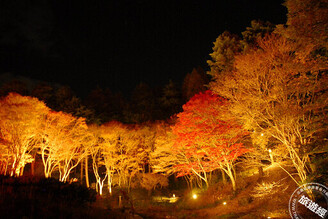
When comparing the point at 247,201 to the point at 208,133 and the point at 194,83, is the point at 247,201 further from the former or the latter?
the point at 194,83

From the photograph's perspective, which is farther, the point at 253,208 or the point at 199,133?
the point at 199,133

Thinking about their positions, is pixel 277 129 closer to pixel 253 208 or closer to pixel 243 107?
pixel 243 107

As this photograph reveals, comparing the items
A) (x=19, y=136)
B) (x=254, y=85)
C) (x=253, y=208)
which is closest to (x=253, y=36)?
(x=254, y=85)

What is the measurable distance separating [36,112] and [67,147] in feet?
15.3

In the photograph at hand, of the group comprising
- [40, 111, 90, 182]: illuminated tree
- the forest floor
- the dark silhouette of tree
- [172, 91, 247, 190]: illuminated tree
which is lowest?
the forest floor

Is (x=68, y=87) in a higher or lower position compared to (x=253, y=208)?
higher

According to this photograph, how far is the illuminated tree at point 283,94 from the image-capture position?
852 cm

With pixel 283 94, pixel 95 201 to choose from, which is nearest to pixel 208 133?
pixel 283 94

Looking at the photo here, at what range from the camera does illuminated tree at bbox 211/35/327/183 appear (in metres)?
8.52

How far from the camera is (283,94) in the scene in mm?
9023

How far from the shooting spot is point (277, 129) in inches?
Result: 337

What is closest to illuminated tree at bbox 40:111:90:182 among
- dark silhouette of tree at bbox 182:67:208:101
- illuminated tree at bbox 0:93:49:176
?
illuminated tree at bbox 0:93:49:176

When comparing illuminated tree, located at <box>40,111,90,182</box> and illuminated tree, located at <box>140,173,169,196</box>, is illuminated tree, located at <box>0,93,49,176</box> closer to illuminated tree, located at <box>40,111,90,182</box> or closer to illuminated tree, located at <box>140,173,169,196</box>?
illuminated tree, located at <box>40,111,90,182</box>

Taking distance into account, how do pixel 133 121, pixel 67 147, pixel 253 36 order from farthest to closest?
pixel 133 121
pixel 67 147
pixel 253 36
